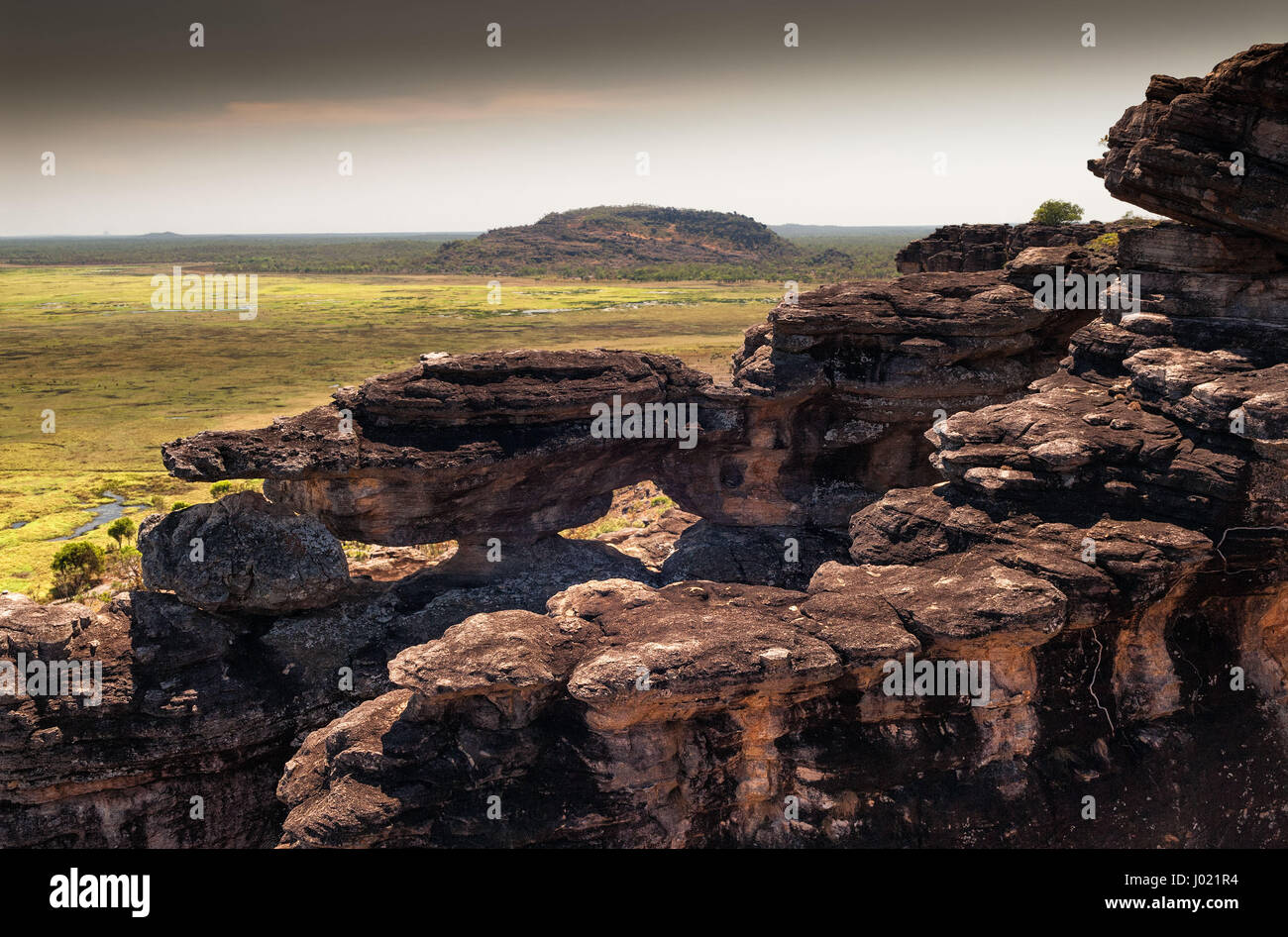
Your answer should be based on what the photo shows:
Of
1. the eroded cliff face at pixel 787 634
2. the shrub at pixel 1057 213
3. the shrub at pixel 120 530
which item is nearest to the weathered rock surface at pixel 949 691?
the eroded cliff face at pixel 787 634

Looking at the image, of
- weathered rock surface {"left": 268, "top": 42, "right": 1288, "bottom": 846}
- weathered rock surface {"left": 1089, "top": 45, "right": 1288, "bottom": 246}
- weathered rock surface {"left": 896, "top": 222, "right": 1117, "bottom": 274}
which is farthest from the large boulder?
weathered rock surface {"left": 896, "top": 222, "right": 1117, "bottom": 274}

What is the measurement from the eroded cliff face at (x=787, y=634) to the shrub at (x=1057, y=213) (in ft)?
126

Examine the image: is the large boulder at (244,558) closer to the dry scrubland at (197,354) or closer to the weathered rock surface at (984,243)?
the dry scrubland at (197,354)

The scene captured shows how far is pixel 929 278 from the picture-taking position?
1277 inches

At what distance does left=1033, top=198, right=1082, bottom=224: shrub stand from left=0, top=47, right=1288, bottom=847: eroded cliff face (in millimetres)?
38399

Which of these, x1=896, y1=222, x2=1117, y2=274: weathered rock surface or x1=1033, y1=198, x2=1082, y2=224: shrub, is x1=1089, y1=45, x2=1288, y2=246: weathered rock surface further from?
x1=1033, y1=198, x2=1082, y2=224: shrub

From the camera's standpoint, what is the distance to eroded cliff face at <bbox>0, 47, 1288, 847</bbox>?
1816 centimetres

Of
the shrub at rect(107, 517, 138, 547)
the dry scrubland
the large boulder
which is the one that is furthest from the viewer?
the dry scrubland

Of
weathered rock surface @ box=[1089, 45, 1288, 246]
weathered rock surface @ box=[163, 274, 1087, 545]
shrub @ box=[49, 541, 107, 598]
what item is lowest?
shrub @ box=[49, 541, 107, 598]

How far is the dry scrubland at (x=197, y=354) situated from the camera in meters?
52.1

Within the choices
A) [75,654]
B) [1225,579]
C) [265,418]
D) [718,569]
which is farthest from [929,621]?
[265,418]

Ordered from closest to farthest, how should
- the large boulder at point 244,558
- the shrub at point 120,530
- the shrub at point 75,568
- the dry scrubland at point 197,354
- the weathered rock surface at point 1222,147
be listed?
the weathered rock surface at point 1222,147, the large boulder at point 244,558, the shrub at point 75,568, the shrub at point 120,530, the dry scrubland at point 197,354

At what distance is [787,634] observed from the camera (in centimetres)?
1834

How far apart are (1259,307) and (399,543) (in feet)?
81.7
